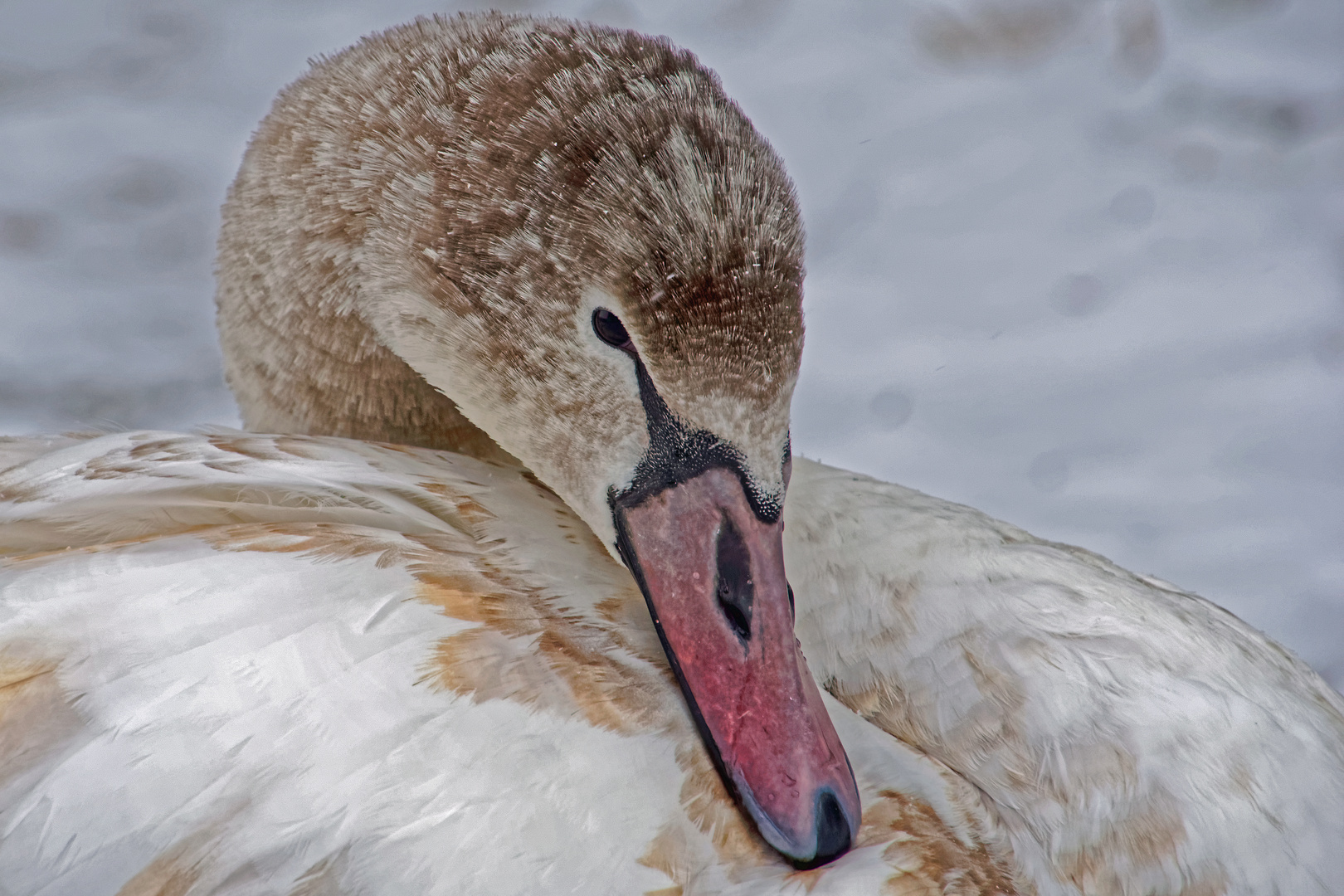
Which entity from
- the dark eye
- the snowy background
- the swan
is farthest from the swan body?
the snowy background

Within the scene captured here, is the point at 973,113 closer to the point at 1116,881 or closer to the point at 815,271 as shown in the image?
the point at 815,271

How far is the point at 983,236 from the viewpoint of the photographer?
11.4 ft

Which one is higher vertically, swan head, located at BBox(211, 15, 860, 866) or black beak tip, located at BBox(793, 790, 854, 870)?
swan head, located at BBox(211, 15, 860, 866)

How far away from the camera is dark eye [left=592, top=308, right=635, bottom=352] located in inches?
49.3

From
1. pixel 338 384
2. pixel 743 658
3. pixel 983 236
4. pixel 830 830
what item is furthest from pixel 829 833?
pixel 983 236

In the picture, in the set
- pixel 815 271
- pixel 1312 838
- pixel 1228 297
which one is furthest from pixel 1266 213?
pixel 1312 838

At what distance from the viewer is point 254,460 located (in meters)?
1.28

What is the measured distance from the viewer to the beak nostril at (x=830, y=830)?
1.07 meters

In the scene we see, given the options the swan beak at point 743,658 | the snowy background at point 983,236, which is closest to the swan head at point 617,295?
the swan beak at point 743,658

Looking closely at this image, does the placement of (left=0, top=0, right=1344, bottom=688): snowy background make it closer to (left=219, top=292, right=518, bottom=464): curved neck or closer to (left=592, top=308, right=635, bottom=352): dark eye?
(left=219, top=292, right=518, bottom=464): curved neck

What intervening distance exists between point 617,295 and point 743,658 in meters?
0.37

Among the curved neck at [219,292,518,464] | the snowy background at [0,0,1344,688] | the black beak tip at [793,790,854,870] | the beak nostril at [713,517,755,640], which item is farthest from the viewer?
the snowy background at [0,0,1344,688]

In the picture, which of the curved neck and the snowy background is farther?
the snowy background

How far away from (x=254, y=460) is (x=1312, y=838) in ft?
3.71
